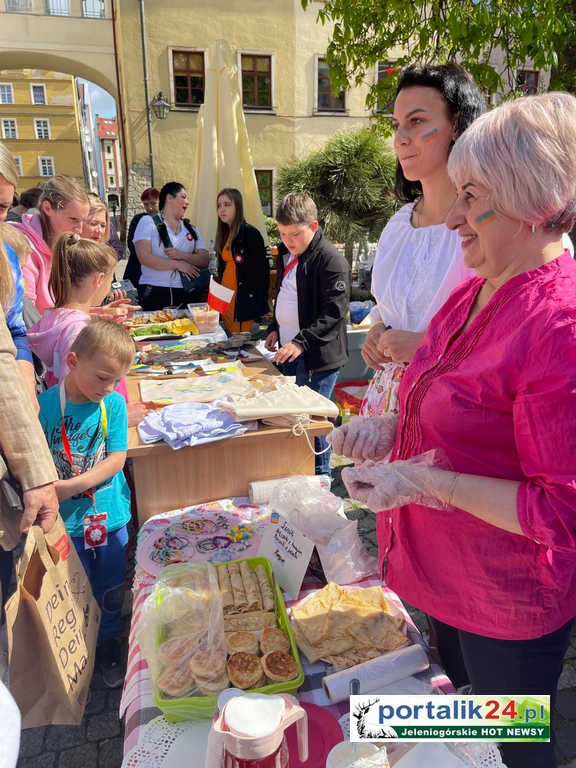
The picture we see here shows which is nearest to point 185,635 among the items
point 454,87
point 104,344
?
point 104,344

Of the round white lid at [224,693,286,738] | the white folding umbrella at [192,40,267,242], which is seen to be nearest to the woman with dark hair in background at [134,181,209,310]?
the white folding umbrella at [192,40,267,242]

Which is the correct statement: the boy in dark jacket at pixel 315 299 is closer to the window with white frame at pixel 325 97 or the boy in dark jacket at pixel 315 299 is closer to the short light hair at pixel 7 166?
the short light hair at pixel 7 166

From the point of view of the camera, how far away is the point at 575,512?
3.05 feet

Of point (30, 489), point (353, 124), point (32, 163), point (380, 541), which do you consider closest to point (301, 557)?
point (380, 541)

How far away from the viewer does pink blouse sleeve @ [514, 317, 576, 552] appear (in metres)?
0.91

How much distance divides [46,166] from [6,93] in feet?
18.2

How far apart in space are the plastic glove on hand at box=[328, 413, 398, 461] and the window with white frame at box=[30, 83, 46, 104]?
46526mm

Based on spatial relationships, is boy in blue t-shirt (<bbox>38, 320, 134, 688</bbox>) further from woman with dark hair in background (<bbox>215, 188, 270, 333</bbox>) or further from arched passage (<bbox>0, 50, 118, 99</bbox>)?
arched passage (<bbox>0, 50, 118, 99</bbox>)

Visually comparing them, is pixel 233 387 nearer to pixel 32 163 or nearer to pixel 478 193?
pixel 478 193

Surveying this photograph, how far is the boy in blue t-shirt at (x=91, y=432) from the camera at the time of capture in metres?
1.92

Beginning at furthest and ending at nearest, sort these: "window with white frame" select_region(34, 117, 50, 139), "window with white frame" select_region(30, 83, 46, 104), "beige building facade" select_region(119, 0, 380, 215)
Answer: "window with white frame" select_region(34, 117, 50, 139)
"window with white frame" select_region(30, 83, 46, 104)
"beige building facade" select_region(119, 0, 380, 215)

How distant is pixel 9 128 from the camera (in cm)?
3962

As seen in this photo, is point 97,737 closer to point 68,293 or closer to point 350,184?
point 68,293

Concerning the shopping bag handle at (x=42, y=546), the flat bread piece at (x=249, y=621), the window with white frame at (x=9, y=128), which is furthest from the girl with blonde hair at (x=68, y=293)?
the window with white frame at (x=9, y=128)
